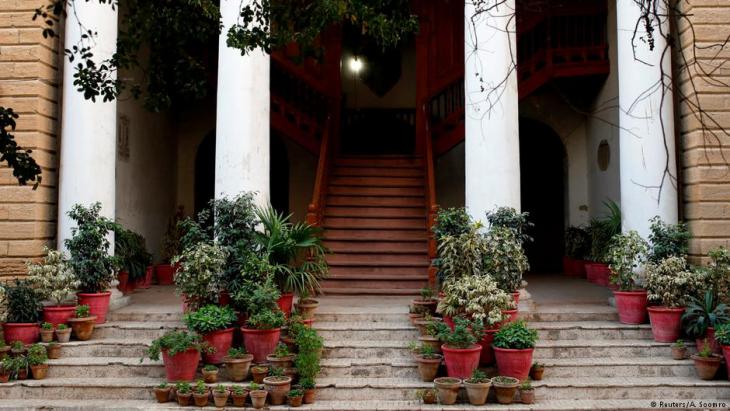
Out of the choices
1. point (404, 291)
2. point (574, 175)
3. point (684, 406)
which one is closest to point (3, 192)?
point (404, 291)

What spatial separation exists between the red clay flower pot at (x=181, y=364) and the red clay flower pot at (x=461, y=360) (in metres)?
2.67

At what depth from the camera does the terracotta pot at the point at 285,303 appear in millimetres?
7484

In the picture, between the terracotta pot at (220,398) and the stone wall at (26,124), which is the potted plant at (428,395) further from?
the stone wall at (26,124)

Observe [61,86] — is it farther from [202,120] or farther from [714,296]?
[714,296]

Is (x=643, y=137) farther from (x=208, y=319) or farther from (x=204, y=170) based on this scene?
(x=204, y=170)

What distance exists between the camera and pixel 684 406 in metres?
6.15

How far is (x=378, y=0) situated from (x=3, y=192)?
6.40m

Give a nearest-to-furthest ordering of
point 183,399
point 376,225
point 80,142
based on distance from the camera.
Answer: point 183,399 → point 80,142 → point 376,225

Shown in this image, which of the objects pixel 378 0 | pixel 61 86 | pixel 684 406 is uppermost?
pixel 61 86

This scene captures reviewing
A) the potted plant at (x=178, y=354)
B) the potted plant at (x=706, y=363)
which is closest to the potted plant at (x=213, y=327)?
the potted plant at (x=178, y=354)

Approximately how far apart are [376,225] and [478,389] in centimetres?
522

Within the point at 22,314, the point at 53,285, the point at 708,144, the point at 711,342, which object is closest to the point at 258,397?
the point at 53,285

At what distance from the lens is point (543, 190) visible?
13.8 m

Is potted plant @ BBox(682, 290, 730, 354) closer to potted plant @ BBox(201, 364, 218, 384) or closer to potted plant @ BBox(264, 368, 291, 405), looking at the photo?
potted plant @ BBox(264, 368, 291, 405)
